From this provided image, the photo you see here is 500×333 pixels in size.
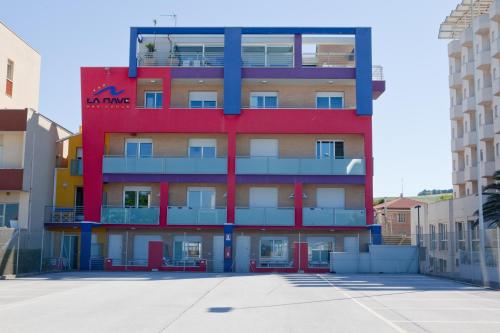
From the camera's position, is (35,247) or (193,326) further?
(35,247)

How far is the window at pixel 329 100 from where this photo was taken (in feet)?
149

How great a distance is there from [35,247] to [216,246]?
11.4 meters

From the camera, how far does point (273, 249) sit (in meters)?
43.9

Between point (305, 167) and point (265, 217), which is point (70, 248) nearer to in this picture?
point (265, 217)

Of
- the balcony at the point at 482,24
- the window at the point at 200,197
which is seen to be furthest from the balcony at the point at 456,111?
the window at the point at 200,197

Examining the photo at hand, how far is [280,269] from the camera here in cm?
4284

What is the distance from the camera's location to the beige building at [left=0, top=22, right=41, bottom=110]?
4231 cm

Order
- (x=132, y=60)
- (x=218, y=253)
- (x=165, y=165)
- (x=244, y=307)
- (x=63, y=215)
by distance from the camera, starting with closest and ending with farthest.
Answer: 1. (x=244, y=307)
2. (x=165, y=165)
3. (x=218, y=253)
4. (x=63, y=215)
5. (x=132, y=60)

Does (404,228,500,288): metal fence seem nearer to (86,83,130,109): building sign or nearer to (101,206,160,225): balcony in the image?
(101,206,160,225): balcony

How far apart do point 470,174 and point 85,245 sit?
34498 millimetres

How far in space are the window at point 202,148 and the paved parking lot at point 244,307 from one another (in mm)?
16288

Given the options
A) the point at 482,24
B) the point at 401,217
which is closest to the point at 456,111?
the point at 482,24

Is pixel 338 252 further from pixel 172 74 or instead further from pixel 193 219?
pixel 172 74

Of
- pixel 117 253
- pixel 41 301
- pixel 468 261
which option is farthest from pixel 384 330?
pixel 117 253
